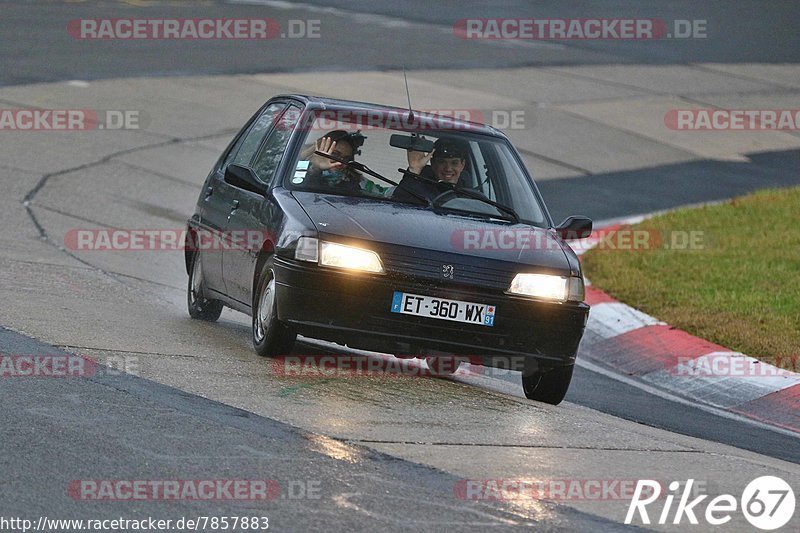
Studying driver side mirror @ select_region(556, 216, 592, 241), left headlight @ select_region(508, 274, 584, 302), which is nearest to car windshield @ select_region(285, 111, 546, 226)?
driver side mirror @ select_region(556, 216, 592, 241)

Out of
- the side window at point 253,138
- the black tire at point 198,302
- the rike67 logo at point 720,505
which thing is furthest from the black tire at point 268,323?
the rike67 logo at point 720,505

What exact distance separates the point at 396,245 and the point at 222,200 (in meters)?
2.07

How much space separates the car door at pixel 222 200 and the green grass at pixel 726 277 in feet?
11.5

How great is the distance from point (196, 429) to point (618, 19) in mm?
27495

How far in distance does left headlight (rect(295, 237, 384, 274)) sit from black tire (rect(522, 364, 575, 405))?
123cm

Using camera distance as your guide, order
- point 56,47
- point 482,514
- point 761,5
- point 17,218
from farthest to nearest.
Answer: point 761,5, point 56,47, point 17,218, point 482,514

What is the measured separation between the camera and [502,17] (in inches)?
1266

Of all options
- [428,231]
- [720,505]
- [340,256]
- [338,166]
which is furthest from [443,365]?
→ [720,505]

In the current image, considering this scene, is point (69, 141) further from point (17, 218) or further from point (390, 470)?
point (390, 470)

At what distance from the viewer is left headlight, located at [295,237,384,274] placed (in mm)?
7793

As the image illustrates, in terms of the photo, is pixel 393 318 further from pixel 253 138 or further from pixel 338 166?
pixel 253 138

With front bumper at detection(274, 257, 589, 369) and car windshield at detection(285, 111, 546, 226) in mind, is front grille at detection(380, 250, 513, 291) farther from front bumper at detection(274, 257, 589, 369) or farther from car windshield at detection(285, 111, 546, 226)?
car windshield at detection(285, 111, 546, 226)

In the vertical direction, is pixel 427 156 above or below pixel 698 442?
above

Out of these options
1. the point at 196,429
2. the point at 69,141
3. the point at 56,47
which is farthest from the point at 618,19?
the point at 196,429
